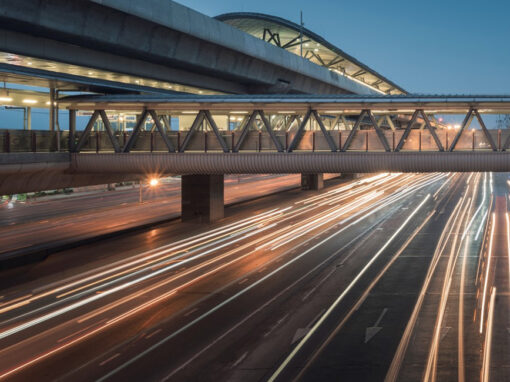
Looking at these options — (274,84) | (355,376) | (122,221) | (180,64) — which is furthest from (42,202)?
(355,376)

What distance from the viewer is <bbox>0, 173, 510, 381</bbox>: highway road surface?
14.3 m

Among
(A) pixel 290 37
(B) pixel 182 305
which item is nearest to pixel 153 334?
(B) pixel 182 305

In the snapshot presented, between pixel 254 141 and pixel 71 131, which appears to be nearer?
pixel 71 131

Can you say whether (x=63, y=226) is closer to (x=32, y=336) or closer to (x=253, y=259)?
(x=253, y=259)

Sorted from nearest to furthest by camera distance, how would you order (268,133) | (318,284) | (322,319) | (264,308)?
(322,319)
(264,308)
(318,284)
(268,133)

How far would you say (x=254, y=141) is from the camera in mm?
27781

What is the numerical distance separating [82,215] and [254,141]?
22.7 metres

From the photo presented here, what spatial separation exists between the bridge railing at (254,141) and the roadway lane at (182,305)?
547 cm

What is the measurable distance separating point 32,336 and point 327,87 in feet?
123

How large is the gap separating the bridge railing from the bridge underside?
30.9 inches

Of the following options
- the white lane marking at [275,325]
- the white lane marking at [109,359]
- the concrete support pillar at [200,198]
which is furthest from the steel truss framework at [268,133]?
the white lane marking at [109,359]

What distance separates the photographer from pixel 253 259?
2723cm

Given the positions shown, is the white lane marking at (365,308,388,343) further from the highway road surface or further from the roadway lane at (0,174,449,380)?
the roadway lane at (0,174,449,380)

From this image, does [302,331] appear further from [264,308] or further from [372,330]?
[264,308]
